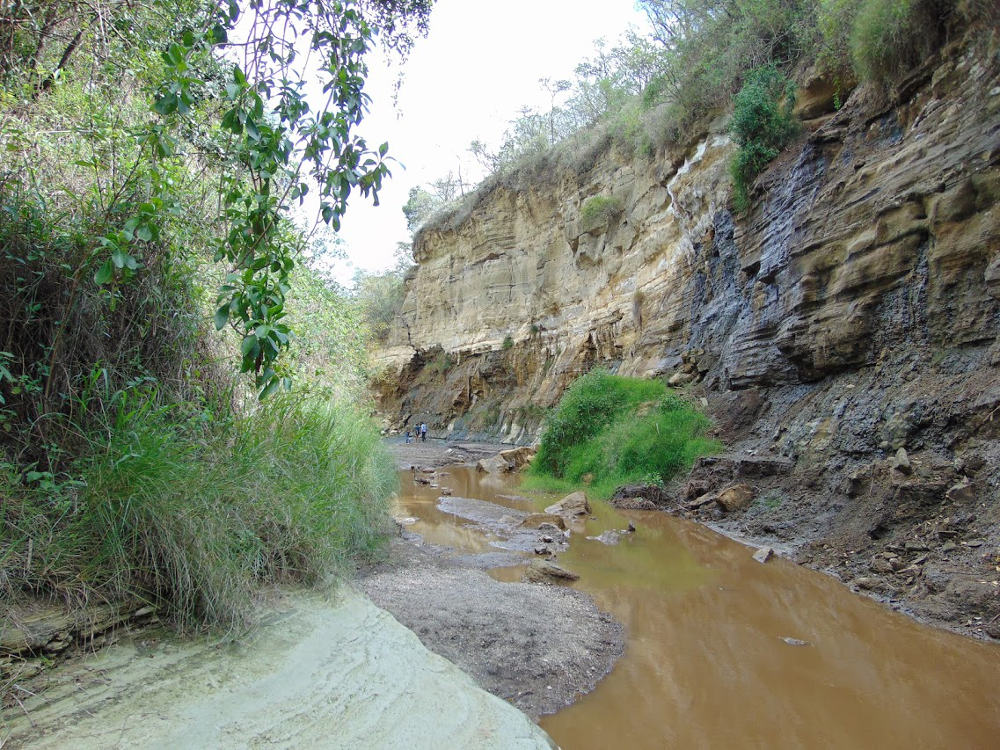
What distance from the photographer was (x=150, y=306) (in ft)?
12.5

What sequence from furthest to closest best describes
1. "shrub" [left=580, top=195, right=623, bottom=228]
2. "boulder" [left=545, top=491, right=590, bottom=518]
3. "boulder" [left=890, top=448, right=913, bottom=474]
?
1. "shrub" [left=580, top=195, right=623, bottom=228]
2. "boulder" [left=545, top=491, right=590, bottom=518]
3. "boulder" [left=890, top=448, right=913, bottom=474]

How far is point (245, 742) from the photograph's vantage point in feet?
8.00

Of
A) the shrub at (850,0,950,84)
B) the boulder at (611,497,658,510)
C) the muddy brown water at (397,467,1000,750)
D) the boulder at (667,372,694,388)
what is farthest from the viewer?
the boulder at (667,372,694,388)

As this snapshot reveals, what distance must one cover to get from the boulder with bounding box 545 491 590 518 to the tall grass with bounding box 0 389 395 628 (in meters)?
6.30

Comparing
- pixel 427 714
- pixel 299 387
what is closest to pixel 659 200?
pixel 299 387

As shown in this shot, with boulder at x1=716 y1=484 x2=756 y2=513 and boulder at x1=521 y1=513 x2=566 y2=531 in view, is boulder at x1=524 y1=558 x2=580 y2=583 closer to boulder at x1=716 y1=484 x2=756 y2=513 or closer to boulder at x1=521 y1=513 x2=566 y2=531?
boulder at x1=521 y1=513 x2=566 y2=531

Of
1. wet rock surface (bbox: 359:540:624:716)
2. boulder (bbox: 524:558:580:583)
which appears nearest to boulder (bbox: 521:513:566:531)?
boulder (bbox: 524:558:580:583)

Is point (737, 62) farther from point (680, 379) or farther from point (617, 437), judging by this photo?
point (617, 437)

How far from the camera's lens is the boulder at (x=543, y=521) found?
922 cm

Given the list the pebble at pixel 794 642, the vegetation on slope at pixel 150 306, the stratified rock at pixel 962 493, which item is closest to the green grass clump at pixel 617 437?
the stratified rock at pixel 962 493

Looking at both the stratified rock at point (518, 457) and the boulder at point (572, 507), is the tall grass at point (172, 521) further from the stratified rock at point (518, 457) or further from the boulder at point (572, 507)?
the stratified rock at point (518, 457)

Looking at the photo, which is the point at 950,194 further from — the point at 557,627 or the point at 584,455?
the point at 584,455

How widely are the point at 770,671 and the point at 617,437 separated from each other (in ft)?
29.6

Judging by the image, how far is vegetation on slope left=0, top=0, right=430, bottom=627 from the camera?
2.81m
